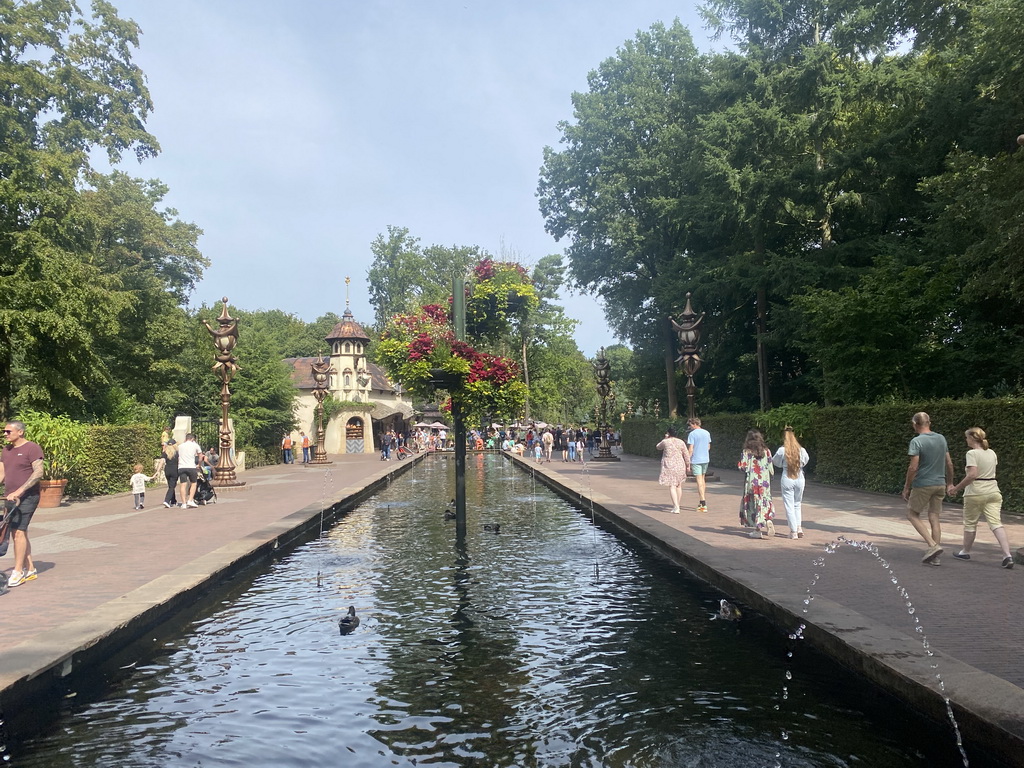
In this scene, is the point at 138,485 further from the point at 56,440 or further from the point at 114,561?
the point at 114,561

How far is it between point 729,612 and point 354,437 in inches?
2303

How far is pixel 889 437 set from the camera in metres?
18.4

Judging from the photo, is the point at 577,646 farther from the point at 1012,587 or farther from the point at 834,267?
the point at 834,267

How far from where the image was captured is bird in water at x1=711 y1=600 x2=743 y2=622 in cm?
746

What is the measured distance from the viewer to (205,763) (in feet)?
14.8

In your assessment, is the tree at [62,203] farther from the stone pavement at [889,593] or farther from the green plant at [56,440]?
the stone pavement at [889,593]

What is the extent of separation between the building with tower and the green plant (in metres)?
39.8

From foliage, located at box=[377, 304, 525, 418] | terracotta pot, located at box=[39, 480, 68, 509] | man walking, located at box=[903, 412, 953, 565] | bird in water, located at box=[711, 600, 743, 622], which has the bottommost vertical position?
bird in water, located at box=[711, 600, 743, 622]

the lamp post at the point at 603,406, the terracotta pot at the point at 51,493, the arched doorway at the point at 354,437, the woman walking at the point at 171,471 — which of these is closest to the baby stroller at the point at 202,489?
the woman walking at the point at 171,471

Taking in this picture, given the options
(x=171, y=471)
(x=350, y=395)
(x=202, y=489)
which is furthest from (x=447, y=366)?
(x=350, y=395)

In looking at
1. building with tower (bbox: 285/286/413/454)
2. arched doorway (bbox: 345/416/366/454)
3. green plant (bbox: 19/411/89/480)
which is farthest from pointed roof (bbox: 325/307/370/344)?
green plant (bbox: 19/411/89/480)

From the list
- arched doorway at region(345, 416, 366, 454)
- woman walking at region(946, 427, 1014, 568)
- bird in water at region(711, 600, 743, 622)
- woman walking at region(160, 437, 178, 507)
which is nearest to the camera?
bird in water at region(711, 600, 743, 622)

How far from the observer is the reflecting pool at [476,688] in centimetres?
464

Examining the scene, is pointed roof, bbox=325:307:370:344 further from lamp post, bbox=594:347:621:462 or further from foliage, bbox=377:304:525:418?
foliage, bbox=377:304:525:418
